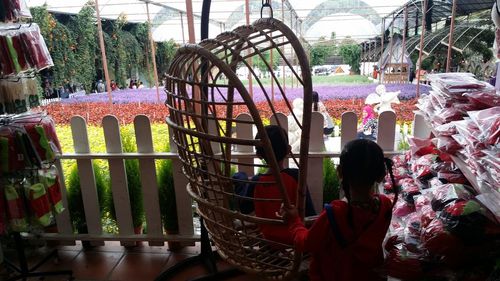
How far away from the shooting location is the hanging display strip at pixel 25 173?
5.05 feet

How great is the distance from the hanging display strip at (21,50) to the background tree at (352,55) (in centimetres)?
686

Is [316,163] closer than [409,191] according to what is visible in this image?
No

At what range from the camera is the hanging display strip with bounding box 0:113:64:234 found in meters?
1.54

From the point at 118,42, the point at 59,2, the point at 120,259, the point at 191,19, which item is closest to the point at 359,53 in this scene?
the point at 118,42

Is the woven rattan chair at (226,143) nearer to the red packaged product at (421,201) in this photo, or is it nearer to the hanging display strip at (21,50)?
the red packaged product at (421,201)

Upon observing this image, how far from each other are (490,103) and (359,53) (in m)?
7.98

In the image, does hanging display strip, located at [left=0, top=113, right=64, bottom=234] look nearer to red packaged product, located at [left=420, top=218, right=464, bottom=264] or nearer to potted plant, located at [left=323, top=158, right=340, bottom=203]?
potted plant, located at [left=323, top=158, right=340, bottom=203]

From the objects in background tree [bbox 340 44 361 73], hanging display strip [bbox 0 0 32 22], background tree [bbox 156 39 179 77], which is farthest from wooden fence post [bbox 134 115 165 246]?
background tree [bbox 340 44 361 73]

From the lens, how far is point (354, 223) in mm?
912

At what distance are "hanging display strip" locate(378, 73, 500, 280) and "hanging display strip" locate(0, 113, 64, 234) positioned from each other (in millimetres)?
1498

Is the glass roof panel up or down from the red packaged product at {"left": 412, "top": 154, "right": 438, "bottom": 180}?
up

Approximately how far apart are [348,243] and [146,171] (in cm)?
126

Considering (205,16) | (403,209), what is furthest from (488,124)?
(205,16)

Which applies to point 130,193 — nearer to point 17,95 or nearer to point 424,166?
point 17,95
